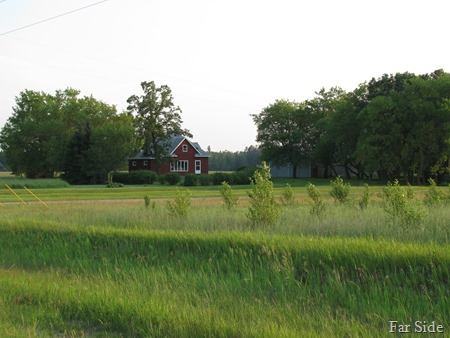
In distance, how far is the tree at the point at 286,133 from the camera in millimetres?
80688

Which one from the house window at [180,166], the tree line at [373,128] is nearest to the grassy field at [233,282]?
the tree line at [373,128]

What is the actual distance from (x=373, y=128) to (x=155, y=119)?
3354cm

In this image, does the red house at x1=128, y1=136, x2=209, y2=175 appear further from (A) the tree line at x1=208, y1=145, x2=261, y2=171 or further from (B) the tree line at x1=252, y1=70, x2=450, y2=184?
(A) the tree line at x1=208, y1=145, x2=261, y2=171

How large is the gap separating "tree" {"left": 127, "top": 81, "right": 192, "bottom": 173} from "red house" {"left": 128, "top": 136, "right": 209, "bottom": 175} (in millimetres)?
3323

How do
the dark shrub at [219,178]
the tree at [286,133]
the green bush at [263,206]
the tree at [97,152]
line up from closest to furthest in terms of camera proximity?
the green bush at [263,206] → the dark shrub at [219,178] → the tree at [97,152] → the tree at [286,133]

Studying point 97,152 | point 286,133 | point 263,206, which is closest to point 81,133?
point 97,152

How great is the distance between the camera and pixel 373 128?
5872 centimetres

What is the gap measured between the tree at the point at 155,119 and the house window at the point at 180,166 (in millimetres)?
5199

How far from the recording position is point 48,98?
89.6 metres

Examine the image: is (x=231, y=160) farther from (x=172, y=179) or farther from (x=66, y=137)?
(x=172, y=179)

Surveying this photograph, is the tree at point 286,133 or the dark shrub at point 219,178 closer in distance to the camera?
the dark shrub at point 219,178

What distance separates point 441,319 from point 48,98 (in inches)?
3589

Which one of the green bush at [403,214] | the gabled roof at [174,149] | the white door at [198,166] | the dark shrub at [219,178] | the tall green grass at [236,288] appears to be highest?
the gabled roof at [174,149]

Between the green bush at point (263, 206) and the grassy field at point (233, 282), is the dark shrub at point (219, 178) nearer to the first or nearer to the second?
the green bush at point (263, 206)
